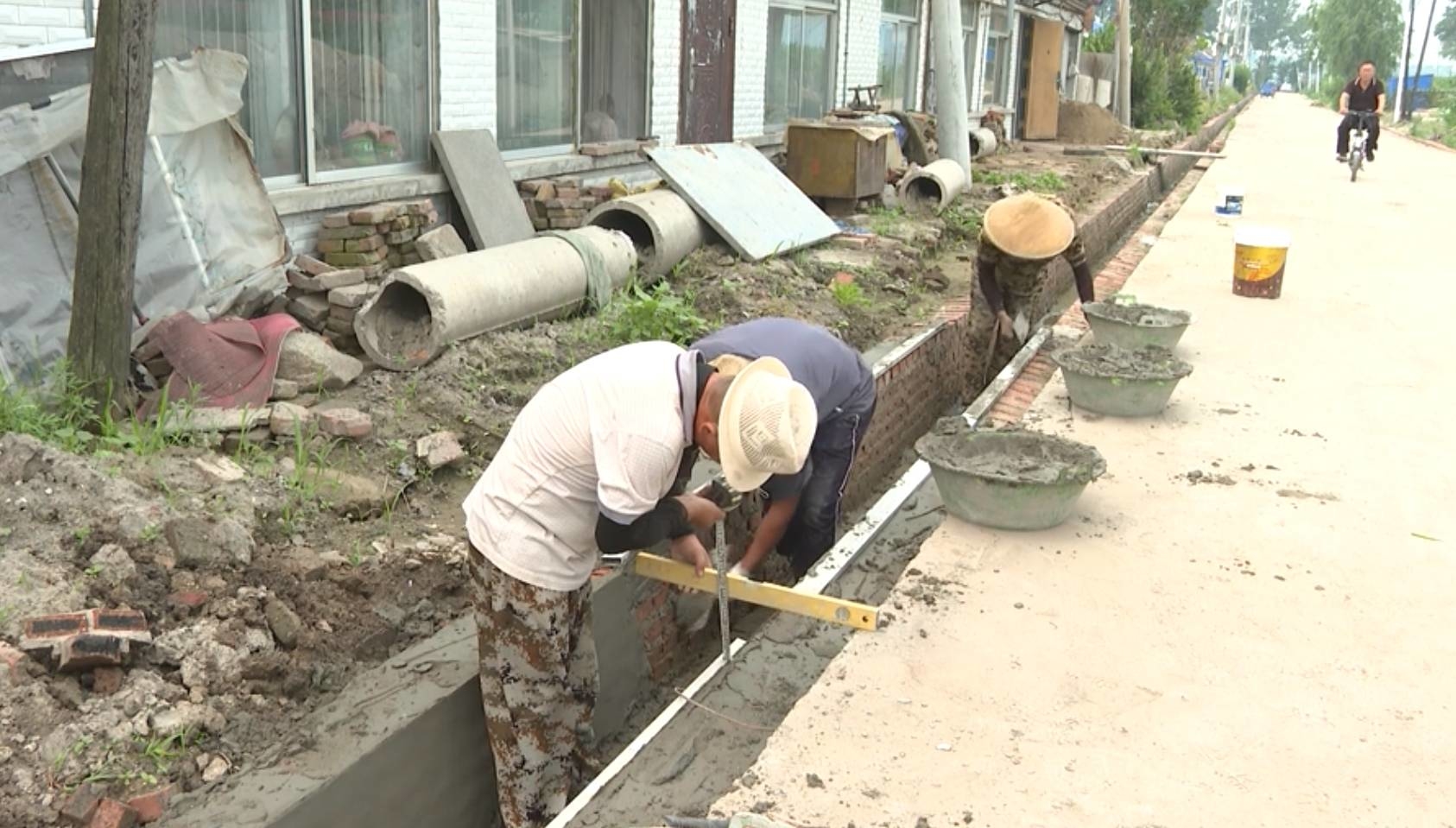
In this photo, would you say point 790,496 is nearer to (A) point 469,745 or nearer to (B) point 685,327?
(A) point 469,745

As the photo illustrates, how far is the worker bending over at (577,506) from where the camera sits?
9.90 feet

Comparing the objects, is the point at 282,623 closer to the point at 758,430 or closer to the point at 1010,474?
the point at 758,430

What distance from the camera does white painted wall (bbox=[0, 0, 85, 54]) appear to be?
4.84 meters

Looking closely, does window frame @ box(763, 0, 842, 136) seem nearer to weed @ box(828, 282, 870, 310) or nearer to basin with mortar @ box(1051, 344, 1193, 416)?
weed @ box(828, 282, 870, 310)

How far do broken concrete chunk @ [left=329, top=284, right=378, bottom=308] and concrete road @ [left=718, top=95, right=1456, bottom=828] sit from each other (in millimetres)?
3118

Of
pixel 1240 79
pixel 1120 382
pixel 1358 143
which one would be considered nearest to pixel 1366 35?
pixel 1240 79

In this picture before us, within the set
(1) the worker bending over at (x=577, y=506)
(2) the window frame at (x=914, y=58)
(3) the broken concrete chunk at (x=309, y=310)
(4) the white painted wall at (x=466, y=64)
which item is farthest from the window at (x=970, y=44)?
(1) the worker bending over at (x=577, y=506)

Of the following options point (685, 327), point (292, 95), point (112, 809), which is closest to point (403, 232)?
point (292, 95)

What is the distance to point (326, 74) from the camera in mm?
6684

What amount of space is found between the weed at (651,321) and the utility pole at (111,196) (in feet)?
8.86

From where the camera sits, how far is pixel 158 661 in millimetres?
3320

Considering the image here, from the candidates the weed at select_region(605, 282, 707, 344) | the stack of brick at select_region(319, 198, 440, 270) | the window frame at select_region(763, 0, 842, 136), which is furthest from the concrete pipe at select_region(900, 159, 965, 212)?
the stack of brick at select_region(319, 198, 440, 270)

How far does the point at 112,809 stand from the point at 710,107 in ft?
29.4

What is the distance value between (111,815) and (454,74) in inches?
221
